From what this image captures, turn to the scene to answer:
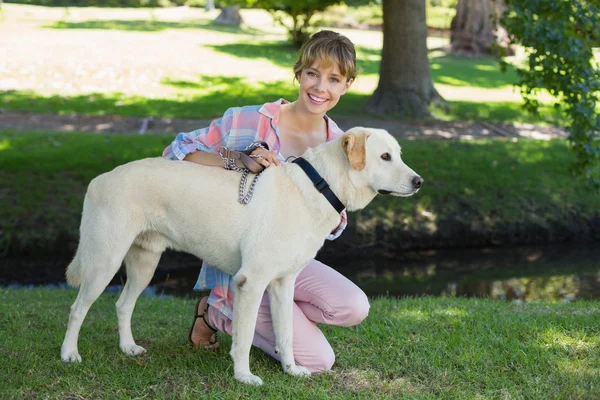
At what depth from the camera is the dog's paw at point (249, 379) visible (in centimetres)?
400

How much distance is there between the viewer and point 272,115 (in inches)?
181

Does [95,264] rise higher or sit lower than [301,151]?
lower

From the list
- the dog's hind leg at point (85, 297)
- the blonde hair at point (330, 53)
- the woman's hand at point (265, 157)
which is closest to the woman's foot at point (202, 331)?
the dog's hind leg at point (85, 297)

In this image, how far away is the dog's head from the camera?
3.85m

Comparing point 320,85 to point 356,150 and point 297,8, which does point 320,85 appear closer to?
point 356,150

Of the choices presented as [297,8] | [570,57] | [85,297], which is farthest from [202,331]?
[297,8]

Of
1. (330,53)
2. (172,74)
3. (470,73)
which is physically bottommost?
(470,73)

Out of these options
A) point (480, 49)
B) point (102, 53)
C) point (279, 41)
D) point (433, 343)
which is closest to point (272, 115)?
point (433, 343)

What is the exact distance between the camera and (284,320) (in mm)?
4203

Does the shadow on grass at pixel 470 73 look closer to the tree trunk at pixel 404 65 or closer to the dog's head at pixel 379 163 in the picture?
the tree trunk at pixel 404 65

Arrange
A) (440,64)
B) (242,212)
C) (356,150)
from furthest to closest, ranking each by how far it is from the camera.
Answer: (440,64) < (242,212) < (356,150)

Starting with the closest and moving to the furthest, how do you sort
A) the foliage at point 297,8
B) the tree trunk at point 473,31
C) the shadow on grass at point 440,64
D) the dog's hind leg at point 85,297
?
the dog's hind leg at point 85,297 → the shadow on grass at point 440,64 → the foliage at point 297,8 → the tree trunk at point 473,31

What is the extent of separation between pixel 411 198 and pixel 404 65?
15.1ft

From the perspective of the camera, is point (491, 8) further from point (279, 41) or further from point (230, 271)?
point (230, 271)
